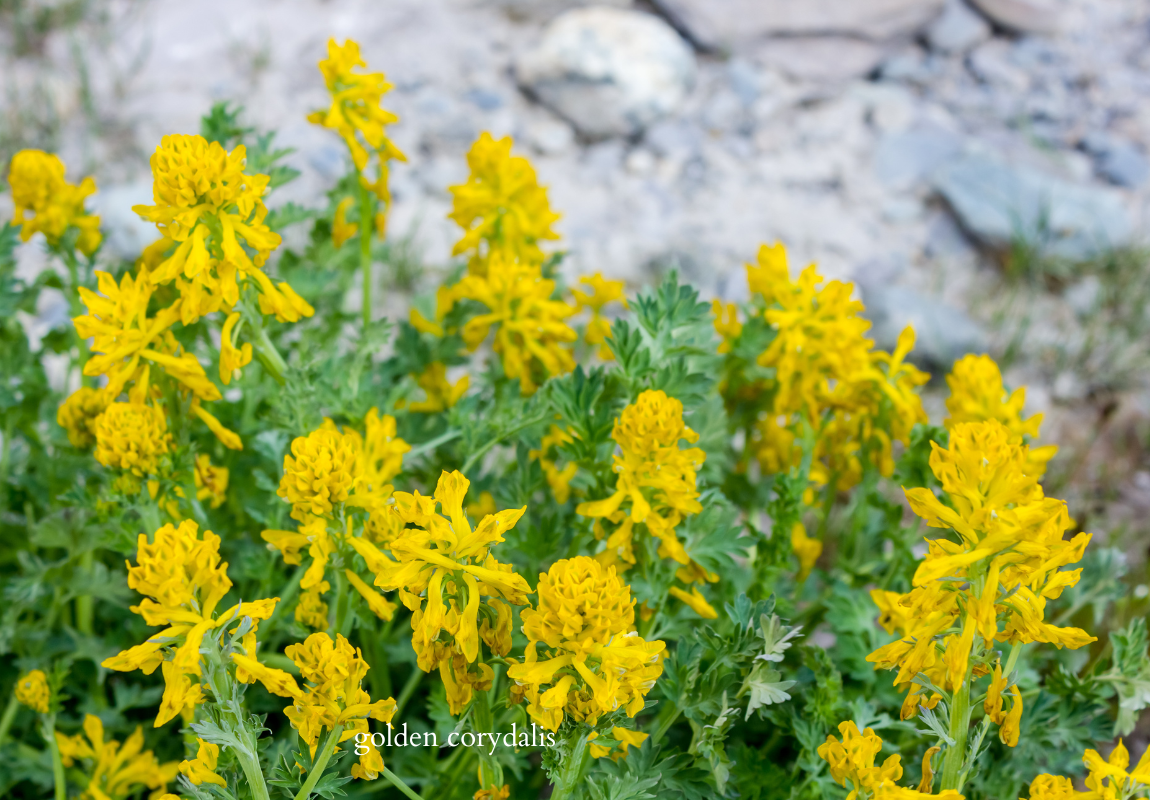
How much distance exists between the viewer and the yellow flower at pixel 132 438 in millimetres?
1659

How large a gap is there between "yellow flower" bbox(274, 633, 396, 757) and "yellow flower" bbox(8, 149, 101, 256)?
1.18 m

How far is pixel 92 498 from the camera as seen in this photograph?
6.28 ft

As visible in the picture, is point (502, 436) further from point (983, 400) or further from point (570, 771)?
point (983, 400)

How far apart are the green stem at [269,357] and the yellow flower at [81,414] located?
340mm

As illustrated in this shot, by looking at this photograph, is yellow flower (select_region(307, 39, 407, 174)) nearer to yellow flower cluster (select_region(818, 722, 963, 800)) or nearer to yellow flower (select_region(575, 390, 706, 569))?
yellow flower (select_region(575, 390, 706, 569))

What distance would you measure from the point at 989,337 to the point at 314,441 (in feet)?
11.4

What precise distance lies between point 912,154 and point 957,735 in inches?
171

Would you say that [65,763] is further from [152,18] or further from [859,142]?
[152,18]

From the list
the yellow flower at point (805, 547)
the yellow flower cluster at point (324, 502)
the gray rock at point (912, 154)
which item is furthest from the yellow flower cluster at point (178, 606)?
the gray rock at point (912, 154)

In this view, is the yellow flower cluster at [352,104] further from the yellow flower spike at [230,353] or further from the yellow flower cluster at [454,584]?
the yellow flower cluster at [454,584]

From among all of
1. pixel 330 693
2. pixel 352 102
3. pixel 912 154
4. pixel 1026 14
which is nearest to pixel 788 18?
pixel 912 154

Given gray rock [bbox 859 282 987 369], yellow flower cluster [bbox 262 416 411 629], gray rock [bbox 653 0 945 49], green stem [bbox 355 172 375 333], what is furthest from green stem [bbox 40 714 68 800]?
gray rock [bbox 653 0 945 49]

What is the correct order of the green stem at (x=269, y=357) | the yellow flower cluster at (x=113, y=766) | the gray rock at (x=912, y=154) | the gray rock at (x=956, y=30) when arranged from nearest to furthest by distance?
the green stem at (x=269, y=357), the yellow flower cluster at (x=113, y=766), the gray rock at (x=912, y=154), the gray rock at (x=956, y=30)

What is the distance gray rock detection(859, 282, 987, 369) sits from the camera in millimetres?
4078
